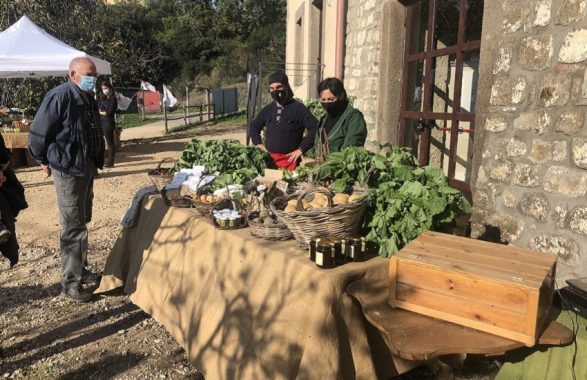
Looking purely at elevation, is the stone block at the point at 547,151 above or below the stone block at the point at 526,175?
above

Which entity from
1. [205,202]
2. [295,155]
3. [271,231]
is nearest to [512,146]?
[295,155]

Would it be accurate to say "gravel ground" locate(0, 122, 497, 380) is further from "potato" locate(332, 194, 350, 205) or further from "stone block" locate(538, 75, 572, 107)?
"stone block" locate(538, 75, 572, 107)

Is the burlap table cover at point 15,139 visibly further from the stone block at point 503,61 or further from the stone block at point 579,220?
the stone block at point 579,220

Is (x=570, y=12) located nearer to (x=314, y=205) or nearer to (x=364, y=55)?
(x=314, y=205)

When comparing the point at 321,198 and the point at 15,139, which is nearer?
the point at 321,198

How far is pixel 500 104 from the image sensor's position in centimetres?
360

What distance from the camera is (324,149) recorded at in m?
3.39

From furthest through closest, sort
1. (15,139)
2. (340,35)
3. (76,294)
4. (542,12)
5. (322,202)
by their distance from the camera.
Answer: (15,139) → (340,35) → (76,294) → (542,12) → (322,202)

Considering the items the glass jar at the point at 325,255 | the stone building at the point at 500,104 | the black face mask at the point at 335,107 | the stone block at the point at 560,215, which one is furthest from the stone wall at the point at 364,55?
the glass jar at the point at 325,255

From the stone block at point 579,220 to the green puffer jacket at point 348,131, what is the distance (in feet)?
4.73

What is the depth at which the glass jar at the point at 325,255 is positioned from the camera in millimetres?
2160

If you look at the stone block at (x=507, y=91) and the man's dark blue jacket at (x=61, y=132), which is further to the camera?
the man's dark blue jacket at (x=61, y=132)

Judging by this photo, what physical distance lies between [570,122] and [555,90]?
0.79 feet

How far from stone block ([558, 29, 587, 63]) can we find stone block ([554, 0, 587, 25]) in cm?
8
